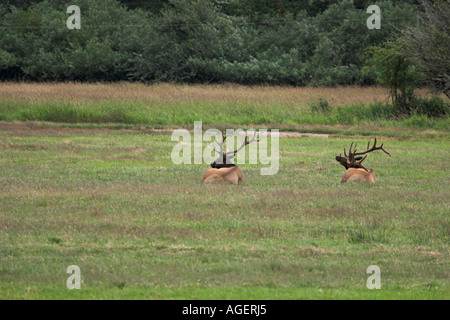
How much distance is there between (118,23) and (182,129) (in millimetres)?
26573

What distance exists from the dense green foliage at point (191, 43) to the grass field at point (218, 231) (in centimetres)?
2647

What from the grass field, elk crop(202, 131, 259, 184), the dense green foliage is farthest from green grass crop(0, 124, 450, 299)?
the dense green foliage

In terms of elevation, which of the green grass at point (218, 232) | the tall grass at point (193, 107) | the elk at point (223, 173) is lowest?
the green grass at point (218, 232)

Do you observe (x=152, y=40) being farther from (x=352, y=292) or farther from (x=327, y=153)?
(x=352, y=292)

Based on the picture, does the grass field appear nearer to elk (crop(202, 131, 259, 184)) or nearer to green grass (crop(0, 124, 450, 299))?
green grass (crop(0, 124, 450, 299))

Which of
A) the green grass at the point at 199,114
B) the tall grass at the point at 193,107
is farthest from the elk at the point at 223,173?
the tall grass at the point at 193,107

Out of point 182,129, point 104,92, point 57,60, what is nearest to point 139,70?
point 57,60

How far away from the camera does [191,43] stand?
4344cm

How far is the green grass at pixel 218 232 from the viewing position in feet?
23.1

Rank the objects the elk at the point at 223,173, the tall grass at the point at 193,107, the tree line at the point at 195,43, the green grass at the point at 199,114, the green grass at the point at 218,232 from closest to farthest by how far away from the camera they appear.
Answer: the green grass at the point at 218,232 → the elk at the point at 223,173 → the green grass at the point at 199,114 → the tall grass at the point at 193,107 → the tree line at the point at 195,43

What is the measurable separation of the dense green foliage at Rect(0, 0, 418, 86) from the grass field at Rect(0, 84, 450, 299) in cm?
2647

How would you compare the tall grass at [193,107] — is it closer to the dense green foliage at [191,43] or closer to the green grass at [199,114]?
the green grass at [199,114]

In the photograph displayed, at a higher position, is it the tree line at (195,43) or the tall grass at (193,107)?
the tree line at (195,43)

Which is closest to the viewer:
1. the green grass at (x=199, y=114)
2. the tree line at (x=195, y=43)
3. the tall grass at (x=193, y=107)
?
the green grass at (x=199, y=114)
